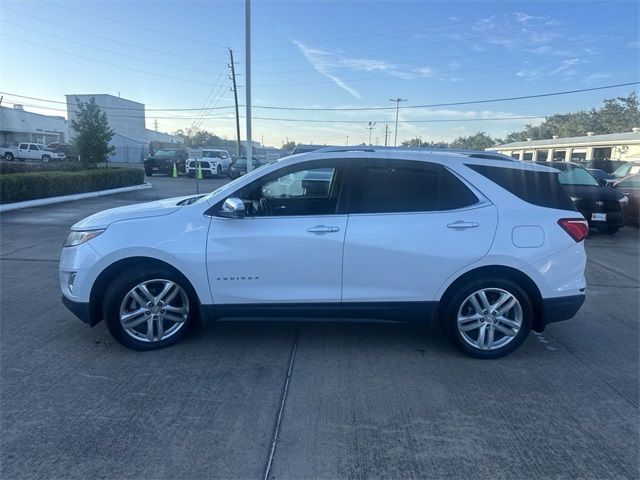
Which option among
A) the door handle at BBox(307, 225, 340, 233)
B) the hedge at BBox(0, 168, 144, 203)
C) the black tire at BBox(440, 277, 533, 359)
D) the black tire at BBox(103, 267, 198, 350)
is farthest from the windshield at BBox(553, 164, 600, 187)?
the hedge at BBox(0, 168, 144, 203)

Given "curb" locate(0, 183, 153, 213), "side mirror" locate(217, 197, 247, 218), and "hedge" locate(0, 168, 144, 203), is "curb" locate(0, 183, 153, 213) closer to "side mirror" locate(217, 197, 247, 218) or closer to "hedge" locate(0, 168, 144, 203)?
"hedge" locate(0, 168, 144, 203)

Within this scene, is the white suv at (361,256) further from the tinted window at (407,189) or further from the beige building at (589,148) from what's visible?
the beige building at (589,148)

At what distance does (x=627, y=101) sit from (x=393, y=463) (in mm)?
80517

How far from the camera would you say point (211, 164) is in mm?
30484

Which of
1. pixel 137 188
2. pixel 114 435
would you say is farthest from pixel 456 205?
pixel 137 188

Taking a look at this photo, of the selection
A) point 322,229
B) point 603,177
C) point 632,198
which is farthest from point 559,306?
point 603,177

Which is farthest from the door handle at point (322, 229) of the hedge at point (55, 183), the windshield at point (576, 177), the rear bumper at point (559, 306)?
the hedge at point (55, 183)

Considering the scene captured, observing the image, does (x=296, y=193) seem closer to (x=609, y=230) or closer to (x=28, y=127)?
(x=609, y=230)

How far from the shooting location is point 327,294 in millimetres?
3816

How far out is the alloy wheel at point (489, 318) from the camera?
3.84m

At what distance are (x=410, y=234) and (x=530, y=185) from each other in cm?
117

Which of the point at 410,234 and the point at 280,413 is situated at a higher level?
the point at 410,234

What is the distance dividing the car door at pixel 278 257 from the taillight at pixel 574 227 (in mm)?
1874

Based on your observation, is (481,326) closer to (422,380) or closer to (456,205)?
(422,380)
